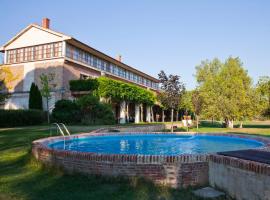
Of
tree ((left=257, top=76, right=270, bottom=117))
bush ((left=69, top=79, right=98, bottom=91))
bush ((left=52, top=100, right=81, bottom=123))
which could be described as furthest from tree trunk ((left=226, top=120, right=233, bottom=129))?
bush ((left=52, top=100, right=81, bottom=123))

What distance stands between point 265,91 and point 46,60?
29610mm

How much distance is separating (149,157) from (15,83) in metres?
36.3

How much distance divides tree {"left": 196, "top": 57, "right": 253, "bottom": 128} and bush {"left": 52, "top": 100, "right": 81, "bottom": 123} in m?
16.3

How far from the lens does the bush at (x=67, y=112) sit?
2897 cm

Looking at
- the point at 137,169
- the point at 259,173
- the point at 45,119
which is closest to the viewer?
the point at 259,173

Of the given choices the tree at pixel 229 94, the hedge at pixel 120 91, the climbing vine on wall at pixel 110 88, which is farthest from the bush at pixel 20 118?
the tree at pixel 229 94

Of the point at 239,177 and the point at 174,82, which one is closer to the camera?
the point at 239,177

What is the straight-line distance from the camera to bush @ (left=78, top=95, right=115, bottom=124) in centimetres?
2808

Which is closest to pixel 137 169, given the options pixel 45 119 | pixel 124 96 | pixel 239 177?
pixel 239 177

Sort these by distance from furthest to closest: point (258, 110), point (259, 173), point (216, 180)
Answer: point (258, 110) → point (216, 180) → point (259, 173)

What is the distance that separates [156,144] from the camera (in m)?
14.7

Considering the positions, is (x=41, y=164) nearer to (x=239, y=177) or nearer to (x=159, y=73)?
(x=239, y=177)

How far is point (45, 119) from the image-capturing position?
30.1m

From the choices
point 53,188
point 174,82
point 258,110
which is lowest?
point 53,188
